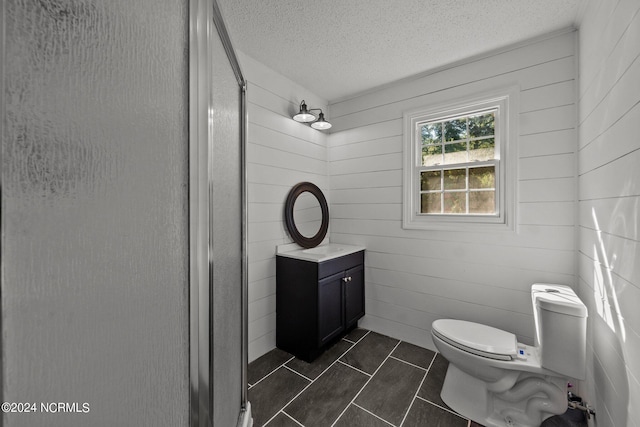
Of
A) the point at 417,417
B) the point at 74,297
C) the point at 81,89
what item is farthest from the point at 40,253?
the point at 417,417

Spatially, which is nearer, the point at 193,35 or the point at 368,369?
the point at 193,35

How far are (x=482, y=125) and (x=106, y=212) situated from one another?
2.58 meters

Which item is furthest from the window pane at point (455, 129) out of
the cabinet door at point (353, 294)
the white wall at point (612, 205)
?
the cabinet door at point (353, 294)

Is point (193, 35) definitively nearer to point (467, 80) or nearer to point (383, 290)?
point (467, 80)

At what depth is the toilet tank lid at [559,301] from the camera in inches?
53.6

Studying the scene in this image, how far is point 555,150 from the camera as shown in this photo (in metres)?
1.83

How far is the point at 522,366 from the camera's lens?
148cm

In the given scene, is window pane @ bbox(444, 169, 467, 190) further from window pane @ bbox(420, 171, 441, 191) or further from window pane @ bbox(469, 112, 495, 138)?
window pane @ bbox(469, 112, 495, 138)

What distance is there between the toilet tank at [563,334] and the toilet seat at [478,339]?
18cm

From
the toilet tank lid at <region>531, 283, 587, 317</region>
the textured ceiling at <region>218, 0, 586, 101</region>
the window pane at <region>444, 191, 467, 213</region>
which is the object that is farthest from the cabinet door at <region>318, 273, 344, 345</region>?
the textured ceiling at <region>218, 0, 586, 101</region>

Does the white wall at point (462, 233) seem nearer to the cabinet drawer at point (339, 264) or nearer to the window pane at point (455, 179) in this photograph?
the cabinet drawer at point (339, 264)

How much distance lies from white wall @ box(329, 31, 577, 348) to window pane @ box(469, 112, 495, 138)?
0.70ft

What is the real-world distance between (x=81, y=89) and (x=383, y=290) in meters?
2.63

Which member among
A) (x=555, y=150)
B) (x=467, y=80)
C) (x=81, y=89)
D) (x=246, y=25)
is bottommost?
(x=81, y=89)
